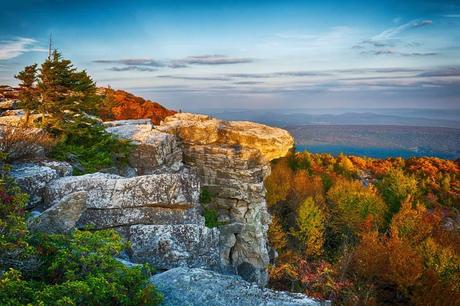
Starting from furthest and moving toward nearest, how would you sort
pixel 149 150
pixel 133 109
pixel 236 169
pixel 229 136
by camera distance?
1. pixel 133 109
2. pixel 229 136
3. pixel 236 169
4. pixel 149 150

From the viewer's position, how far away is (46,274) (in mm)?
6098

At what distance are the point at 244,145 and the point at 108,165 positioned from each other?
37.2ft

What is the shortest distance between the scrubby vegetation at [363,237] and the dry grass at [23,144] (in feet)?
48.6

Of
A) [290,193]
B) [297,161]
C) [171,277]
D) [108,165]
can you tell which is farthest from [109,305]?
[297,161]

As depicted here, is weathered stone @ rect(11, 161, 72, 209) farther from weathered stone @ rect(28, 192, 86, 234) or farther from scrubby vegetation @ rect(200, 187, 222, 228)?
scrubby vegetation @ rect(200, 187, 222, 228)

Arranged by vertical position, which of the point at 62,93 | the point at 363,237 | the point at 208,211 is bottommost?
the point at 363,237

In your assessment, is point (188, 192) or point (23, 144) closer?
point (188, 192)

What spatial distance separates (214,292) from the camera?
734 centimetres

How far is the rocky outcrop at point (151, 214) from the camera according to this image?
1041cm

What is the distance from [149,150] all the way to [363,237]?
23357mm

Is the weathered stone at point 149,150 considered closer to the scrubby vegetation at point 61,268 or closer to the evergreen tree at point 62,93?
the evergreen tree at point 62,93

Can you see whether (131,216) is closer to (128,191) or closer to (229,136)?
(128,191)

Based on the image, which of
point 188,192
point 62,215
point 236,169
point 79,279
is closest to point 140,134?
point 236,169

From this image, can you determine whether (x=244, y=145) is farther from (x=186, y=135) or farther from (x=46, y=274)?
(x=46, y=274)
